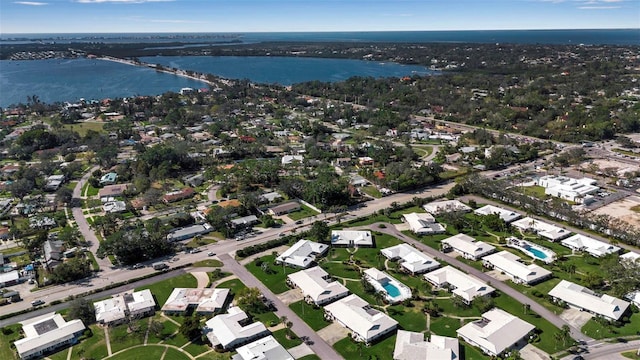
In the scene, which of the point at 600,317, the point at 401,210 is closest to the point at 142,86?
the point at 401,210

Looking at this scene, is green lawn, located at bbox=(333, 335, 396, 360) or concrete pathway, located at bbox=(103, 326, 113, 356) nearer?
green lawn, located at bbox=(333, 335, 396, 360)

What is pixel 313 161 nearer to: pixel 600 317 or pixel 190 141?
pixel 190 141

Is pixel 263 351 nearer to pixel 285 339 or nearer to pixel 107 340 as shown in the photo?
pixel 285 339

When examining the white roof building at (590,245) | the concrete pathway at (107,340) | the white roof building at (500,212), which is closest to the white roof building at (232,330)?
the concrete pathway at (107,340)

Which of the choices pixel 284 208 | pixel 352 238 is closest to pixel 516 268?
pixel 352 238

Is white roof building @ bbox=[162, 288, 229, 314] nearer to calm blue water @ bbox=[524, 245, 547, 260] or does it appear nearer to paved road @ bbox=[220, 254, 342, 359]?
paved road @ bbox=[220, 254, 342, 359]

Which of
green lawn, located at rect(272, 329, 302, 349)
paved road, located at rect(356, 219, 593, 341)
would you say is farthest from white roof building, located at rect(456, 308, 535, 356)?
green lawn, located at rect(272, 329, 302, 349)
